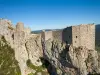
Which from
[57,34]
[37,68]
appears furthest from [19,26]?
[37,68]

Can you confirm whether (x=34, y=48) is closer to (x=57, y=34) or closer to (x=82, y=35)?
(x=57, y=34)

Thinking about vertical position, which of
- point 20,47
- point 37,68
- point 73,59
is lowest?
point 37,68

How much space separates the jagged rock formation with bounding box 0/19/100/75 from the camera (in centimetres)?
4750

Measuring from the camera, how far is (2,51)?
4666 cm

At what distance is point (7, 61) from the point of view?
44.5 m

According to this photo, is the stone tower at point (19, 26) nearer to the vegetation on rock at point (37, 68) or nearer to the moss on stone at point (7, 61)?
the moss on stone at point (7, 61)

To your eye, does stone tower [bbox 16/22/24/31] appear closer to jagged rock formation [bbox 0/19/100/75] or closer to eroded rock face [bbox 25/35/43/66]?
jagged rock formation [bbox 0/19/100/75]

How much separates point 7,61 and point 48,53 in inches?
638

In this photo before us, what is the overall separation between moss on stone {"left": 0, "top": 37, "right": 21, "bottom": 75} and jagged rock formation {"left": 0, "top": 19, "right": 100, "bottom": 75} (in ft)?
4.25

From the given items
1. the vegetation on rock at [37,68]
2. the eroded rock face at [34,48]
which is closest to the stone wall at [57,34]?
the eroded rock face at [34,48]

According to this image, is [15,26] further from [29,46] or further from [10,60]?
[10,60]

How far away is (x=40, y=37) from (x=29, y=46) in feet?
15.7

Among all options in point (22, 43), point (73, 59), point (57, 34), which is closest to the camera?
point (73, 59)

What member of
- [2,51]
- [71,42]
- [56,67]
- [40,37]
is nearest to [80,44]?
[71,42]
